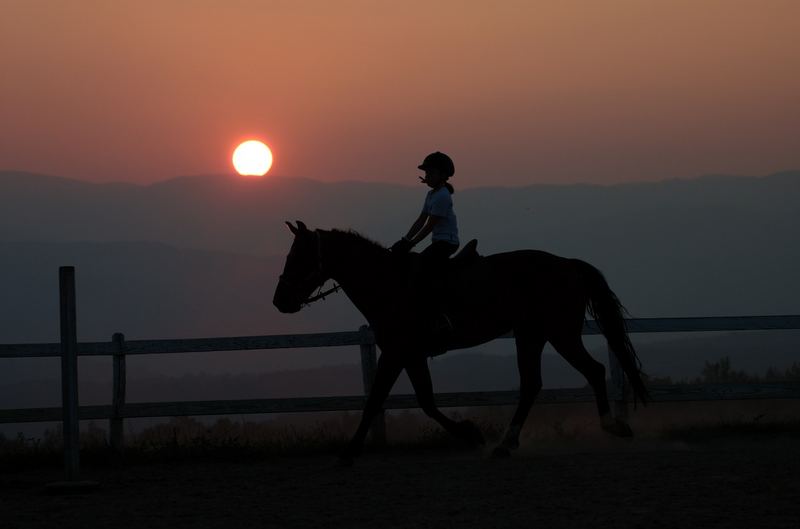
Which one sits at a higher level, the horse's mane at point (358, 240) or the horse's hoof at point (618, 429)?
the horse's mane at point (358, 240)

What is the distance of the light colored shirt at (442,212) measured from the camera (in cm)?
1205

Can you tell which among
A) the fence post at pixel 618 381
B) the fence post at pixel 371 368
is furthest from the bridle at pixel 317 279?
the fence post at pixel 618 381

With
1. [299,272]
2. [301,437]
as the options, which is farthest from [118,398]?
[299,272]

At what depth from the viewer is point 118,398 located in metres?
14.2

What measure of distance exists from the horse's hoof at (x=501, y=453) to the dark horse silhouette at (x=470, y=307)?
0.01 m

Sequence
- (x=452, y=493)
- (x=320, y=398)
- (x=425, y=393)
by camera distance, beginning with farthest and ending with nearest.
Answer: (x=320, y=398) → (x=425, y=393) → (x=452, y=493)

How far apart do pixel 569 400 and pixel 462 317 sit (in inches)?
94.8

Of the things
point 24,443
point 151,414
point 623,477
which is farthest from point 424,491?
point 24,443

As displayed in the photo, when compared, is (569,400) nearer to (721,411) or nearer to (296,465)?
(296,465)

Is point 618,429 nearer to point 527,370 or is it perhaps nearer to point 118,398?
point 527,370

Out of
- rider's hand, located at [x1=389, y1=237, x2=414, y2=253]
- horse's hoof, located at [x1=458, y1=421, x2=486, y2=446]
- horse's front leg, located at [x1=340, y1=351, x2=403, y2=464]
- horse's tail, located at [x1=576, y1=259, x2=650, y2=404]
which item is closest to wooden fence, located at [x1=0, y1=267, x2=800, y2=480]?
horse's tail, located at [x1=576, y1=259, x2=650, y2=404]

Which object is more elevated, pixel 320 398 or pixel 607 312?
pixel 607 312

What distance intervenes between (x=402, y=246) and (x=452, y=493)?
347 cm

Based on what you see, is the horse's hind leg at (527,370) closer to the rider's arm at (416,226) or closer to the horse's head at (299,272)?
the rider's arm at (416,226)
